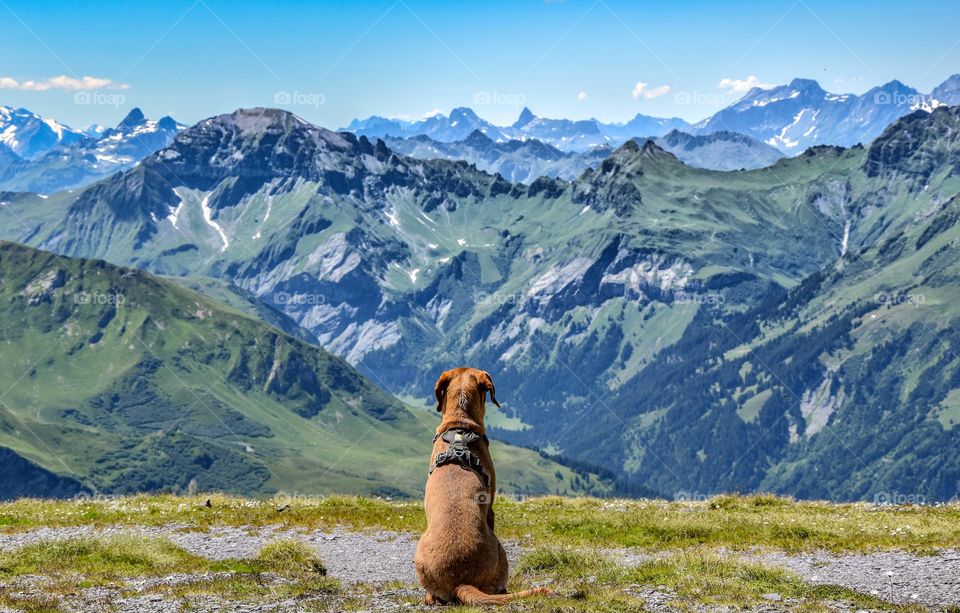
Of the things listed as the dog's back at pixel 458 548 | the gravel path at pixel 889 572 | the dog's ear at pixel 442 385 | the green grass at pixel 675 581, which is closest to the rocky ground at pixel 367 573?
Answer: the gravel path at pixel 889 572

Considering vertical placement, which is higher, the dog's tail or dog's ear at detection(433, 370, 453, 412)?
dog's ear at detection(433, 370, 453, 412)

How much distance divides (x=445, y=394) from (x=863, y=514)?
20.9 meters

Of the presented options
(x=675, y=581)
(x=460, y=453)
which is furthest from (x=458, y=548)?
(x=675, y=581)

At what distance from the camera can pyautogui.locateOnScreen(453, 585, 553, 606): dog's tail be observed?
21203 millimetres

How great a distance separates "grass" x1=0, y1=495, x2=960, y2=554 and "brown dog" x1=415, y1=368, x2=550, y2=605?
1050 cm

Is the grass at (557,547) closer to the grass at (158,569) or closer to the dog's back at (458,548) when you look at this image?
the grass at (158,569)

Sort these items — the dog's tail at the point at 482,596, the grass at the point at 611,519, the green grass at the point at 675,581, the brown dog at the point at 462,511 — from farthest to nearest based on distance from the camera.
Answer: the grass at the point at 611,519, the green grass at the point at 675,581, the brown dog at the point at 462,511, the dog's tail at the point at 482,596

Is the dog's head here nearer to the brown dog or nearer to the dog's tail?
the brown dog

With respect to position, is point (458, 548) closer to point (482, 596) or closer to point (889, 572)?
point (482, 596)

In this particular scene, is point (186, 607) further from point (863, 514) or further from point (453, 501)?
point (863, 514)

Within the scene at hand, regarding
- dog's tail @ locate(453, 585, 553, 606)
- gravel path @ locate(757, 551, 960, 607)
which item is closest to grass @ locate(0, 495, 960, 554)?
gravel path @ locate(757, 551, 960, 607)

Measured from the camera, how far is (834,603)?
2255 centimetres

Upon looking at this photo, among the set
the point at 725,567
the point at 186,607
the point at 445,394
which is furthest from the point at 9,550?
the point at 725,567

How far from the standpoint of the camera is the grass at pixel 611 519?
32.3 m
